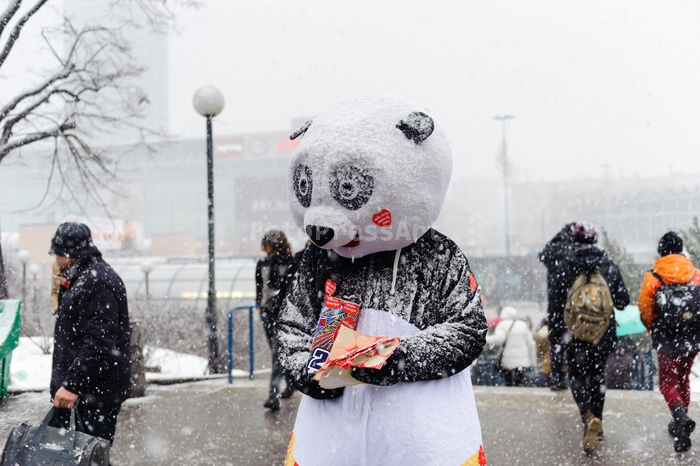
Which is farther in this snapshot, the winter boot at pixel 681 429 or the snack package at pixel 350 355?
the winter boot at pixel 681 429

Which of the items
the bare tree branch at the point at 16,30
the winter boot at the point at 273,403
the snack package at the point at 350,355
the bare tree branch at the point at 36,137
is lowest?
the winter boot at the point at 273,403

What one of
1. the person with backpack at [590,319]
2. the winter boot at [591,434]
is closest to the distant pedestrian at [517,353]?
the person with backpack at [590,319]

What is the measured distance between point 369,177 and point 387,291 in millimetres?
417

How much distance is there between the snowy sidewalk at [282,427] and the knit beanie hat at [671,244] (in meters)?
1.54

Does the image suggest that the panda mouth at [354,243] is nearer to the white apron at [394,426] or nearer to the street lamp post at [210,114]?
the white apron at [394,426]

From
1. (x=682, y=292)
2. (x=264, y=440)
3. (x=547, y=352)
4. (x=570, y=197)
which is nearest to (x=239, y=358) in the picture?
(x=547, y=352)

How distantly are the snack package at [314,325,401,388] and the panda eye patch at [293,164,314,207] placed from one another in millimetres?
491

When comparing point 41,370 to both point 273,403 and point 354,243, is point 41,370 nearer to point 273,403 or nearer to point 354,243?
point 273,403

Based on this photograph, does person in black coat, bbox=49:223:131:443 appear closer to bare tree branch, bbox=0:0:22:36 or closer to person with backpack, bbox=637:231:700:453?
person with backpack, bbox=637:231:700:453

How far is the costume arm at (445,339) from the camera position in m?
1.93

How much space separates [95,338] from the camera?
130 inches

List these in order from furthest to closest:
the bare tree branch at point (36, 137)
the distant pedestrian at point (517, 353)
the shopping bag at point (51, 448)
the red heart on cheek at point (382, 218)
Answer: the bare tree branch at point (36, 137) → the distant pedestrian at point (517, 353) → the shopping bag at point (51, 448) → the red heart on cheek at point (382, 218)

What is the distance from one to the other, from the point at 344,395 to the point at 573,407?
4723 mm

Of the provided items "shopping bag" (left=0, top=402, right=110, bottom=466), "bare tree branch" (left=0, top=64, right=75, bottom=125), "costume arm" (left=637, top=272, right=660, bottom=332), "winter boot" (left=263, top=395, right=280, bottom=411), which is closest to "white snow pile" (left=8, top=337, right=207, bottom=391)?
"winter boot" (left=263, top=395, right=280, bottom=411)
